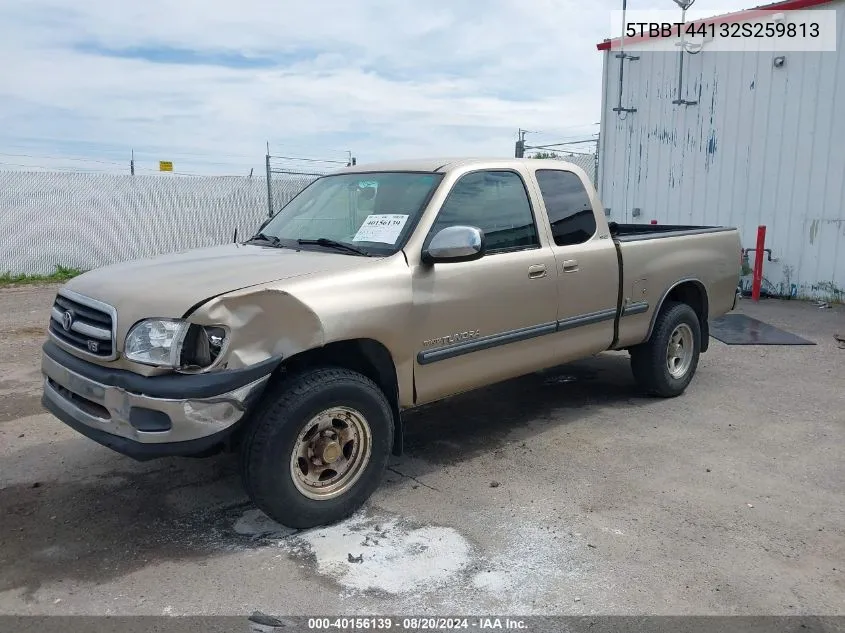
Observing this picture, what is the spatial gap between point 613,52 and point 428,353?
11.4 meters

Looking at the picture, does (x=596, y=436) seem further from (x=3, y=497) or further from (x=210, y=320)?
(x=3, y=497)

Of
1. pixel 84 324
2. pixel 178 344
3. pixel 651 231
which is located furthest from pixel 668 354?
pixel 84 324


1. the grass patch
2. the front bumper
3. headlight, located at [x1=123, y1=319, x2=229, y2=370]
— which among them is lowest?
the grass patch

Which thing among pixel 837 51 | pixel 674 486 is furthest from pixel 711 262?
pixel 837 51

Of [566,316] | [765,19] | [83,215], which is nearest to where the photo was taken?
[566,316]

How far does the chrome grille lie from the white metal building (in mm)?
10881

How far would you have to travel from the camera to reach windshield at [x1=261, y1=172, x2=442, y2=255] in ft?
13.9

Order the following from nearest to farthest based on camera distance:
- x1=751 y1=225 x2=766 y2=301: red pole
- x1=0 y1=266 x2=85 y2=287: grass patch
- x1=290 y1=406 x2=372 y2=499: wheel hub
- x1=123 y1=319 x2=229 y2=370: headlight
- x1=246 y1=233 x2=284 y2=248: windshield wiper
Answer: x1=123 y1=319 x2=229 y2=370: headlight < x1=290 y1=406 x2=372 y2=499: wheel hub < x1=246 y1=233 x2=284 y2=248: windshield wiper < x1=751 y1=225 x2=766 y2=301: red pole < x1=0 y1=266 x2=85 y2=287: grass patch

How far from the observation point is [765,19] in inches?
452

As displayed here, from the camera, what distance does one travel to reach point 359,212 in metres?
4.54

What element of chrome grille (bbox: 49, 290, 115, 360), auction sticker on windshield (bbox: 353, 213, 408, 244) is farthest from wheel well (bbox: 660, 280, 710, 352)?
chrome grille (bbox: 49, 290, 115, 360)

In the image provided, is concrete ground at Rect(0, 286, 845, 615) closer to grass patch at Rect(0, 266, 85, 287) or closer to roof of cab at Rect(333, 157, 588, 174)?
roof of cab at Rect(333, 157, 588, 174)

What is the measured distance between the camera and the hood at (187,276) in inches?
134

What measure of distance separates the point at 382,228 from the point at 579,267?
154cm
